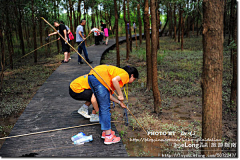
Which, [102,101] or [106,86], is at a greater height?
[106,86]

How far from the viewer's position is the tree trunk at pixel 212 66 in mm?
2230

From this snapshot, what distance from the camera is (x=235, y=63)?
16.5ft

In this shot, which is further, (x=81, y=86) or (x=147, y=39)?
(x=147, y=39)

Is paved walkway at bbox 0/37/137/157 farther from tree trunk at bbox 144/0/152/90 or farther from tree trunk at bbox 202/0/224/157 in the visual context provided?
tree trunk at bbox 144/0/152/90

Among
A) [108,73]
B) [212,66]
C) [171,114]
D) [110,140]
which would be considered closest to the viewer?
[212,66]

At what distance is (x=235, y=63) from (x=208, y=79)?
10.5ft

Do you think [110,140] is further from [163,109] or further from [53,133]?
[163,109]

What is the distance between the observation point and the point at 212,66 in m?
2.28

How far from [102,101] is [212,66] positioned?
1561mm

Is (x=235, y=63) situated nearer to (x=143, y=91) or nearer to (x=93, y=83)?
(x=143, y=91)

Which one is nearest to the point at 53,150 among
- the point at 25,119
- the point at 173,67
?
the point at 25,119

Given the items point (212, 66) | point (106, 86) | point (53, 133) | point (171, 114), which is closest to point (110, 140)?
point (106, 86)

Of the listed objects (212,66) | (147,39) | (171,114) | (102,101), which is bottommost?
(171,114)

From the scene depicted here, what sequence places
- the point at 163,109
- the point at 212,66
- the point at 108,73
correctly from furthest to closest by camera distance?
the point at 163,109 → the point at 108,73 → the point at 212,66
